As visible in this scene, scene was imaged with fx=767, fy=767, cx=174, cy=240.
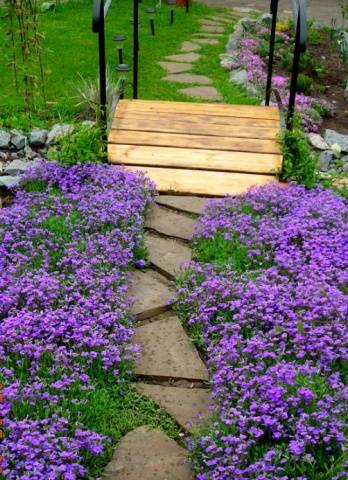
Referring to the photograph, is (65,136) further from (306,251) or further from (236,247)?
(306,251)

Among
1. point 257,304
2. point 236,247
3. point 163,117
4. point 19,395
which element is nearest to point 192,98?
point 163,117

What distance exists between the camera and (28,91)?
7.66 meters

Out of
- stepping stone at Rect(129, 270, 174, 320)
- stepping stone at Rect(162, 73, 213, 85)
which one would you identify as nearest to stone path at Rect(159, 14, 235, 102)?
stepping stone at Rect(162, 73, 213, 85)

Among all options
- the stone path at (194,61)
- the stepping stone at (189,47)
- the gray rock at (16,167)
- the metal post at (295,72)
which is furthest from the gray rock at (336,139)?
the stepping stone at (189,47)

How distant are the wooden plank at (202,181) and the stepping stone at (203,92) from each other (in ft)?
10.1

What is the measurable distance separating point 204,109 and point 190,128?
1.86ft

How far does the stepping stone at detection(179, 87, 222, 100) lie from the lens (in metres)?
9.05

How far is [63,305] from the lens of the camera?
4148 mm

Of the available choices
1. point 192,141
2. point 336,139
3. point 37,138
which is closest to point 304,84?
point 336,139

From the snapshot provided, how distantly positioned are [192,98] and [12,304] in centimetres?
529

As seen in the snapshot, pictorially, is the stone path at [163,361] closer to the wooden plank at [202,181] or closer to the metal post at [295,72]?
the wooden plank at [202,181]

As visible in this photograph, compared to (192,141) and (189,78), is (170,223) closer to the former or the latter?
(192,141)

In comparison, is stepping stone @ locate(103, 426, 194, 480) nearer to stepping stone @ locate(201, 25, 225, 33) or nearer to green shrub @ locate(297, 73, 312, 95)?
green shrub @ locate(297, 73, 312, 95)

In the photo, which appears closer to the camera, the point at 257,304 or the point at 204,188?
the point at 257,304
